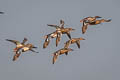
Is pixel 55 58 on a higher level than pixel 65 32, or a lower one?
lower

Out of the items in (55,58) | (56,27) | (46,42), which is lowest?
(55,58)

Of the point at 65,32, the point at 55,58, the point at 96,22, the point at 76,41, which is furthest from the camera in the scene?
the point at 76,41

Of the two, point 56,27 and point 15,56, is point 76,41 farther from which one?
point 15,56

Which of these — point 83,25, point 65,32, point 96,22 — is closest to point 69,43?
point 65,32

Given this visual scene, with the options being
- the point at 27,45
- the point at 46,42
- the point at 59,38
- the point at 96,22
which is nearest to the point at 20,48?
the point at 27,45

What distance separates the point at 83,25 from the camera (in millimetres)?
25562

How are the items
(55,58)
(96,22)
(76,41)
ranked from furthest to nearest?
(76,41) < (55,58) < (96,22)

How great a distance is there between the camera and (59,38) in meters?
25.7

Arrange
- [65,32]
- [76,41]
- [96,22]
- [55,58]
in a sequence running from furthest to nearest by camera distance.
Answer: [76,41] < [65,32] < [55,58] < [96,22]

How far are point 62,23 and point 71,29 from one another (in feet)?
5.16

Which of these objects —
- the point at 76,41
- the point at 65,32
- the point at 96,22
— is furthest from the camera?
the point at 76,41

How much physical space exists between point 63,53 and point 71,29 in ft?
10.2

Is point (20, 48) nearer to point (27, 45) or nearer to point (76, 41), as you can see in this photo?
point (27, 45)

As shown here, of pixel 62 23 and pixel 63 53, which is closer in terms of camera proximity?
pixel 63 53
